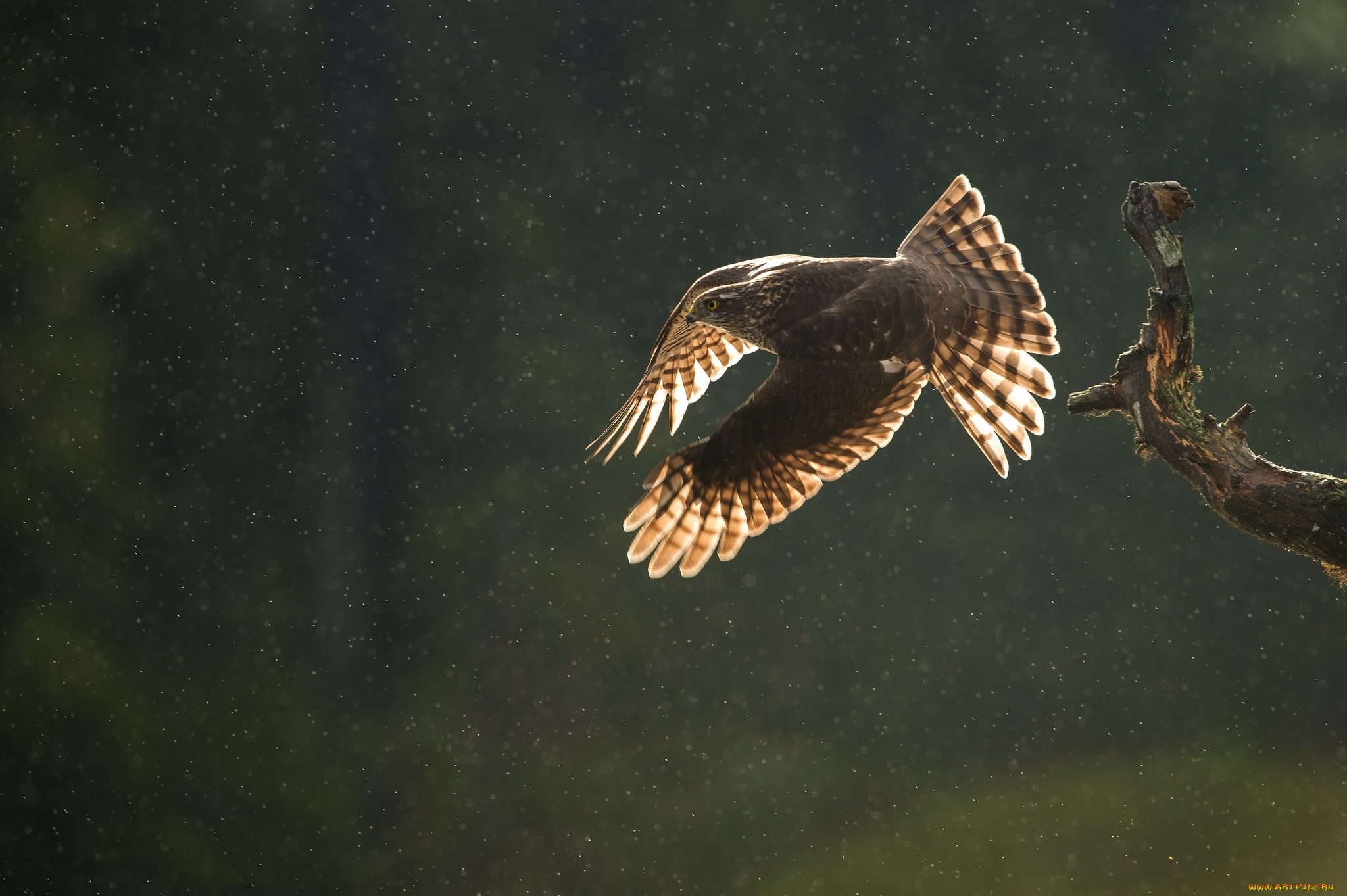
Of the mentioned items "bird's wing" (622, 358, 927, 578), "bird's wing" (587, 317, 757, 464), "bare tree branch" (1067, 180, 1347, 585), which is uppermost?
"bird's wing" (587, 317, 757, 464)

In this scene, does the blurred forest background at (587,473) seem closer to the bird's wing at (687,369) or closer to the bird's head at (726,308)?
the bird's wing at (687,369)

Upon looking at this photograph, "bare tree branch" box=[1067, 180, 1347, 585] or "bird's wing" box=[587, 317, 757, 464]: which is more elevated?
"bird's wing" box=[587, 317, 757, 464]

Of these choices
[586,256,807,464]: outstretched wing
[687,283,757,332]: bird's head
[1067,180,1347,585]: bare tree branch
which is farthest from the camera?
[586,256,807,464]: outstretched wing

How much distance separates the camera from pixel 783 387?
83.8 inches

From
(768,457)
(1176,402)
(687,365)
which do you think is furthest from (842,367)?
(1176,402)

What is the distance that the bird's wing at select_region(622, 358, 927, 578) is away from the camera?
7.02 ft

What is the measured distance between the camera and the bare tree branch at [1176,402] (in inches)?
64.4

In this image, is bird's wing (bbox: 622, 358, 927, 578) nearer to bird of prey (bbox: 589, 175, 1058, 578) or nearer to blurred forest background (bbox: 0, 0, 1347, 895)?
bird of prey (bbox: 589, 175, 1058, 578)

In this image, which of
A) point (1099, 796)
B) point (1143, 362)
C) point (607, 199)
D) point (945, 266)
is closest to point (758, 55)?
point (607, 199)

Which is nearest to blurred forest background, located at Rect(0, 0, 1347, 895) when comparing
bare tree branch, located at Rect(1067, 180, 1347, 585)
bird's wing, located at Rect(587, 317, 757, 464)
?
bird's wing, located at Rect(587, 317, 757, 464)

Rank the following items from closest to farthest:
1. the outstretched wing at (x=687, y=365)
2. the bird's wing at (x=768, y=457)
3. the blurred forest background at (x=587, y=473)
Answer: the bird's wing at (x=768, y=457)
the outstretched wing at (x=687, y=365)
the blurred forest background at (x=587, y=473)

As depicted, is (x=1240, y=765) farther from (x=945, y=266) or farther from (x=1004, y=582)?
(x=945, y=266)

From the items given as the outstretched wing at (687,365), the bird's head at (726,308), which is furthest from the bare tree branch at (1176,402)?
the outstretched wing at (687,365)

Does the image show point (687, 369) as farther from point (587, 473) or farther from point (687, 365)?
point (587, 473)
